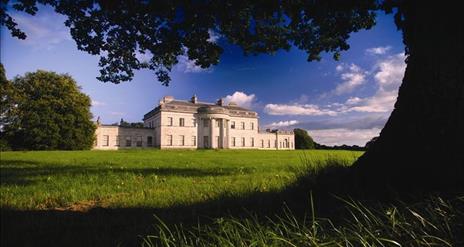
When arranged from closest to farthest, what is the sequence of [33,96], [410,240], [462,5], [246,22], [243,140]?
[410,240]
[462,5]
[246,22]
[33,96]
[243,140]

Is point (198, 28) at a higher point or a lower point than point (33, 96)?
lower

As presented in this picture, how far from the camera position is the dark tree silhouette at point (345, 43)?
123 inches

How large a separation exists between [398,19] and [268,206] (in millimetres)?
3181

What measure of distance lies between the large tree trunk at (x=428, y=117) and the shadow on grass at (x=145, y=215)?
1.09 feet

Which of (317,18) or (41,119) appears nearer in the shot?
(317,18)

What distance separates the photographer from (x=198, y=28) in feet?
18.4

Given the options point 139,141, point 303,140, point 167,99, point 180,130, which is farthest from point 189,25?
point 303,140

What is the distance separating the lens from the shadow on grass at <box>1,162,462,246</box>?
125 inches

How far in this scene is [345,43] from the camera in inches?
263

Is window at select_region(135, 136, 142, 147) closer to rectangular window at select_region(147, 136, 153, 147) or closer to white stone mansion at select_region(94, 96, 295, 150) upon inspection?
white stone mansion at select_region(94, 96, 295, 150)

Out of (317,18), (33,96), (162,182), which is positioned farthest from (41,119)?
(317,18)

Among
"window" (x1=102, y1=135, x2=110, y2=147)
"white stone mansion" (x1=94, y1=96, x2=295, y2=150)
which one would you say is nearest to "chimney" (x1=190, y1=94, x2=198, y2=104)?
"white stone mansion" (x1=94, y1=96, x2=295, y2=150)

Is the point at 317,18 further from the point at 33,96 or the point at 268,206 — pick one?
the point at 33,96

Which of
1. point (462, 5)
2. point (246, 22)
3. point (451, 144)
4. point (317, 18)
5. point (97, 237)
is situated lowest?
point (97, 237)
